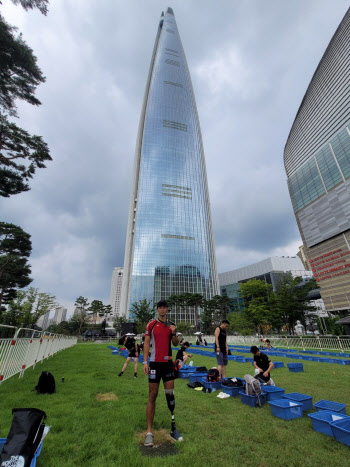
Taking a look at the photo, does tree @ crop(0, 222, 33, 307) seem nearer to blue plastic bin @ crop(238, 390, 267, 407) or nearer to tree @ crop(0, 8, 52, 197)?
tree @ crop(0, 8, 52, 197)

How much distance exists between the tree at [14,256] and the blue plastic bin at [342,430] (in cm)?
3325

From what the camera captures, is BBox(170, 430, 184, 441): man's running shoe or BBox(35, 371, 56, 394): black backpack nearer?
BBox(170, 430, 184, 441): man's running shoe

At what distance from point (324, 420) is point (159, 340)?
296 centimetres

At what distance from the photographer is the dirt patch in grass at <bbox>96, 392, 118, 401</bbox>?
528cm

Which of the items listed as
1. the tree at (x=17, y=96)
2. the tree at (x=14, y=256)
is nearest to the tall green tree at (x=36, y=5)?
the tree at (x=17, y=96)

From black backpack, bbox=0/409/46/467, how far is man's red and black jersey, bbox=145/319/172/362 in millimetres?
1785

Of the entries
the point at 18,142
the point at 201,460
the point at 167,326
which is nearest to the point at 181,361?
the point at 167,326

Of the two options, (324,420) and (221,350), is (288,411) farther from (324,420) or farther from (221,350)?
(221,350)

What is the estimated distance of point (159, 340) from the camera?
12.9 feet

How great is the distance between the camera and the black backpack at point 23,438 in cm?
228

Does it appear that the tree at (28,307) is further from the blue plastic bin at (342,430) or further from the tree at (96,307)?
the blue plastic bin at (342,430)

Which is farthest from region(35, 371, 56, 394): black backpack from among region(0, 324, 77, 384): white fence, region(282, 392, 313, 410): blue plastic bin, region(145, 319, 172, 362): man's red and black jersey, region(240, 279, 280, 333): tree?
region(240, 279, 280, 333): tree

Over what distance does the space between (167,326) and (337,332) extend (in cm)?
4407

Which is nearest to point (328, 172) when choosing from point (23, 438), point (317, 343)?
point (317, 343)
